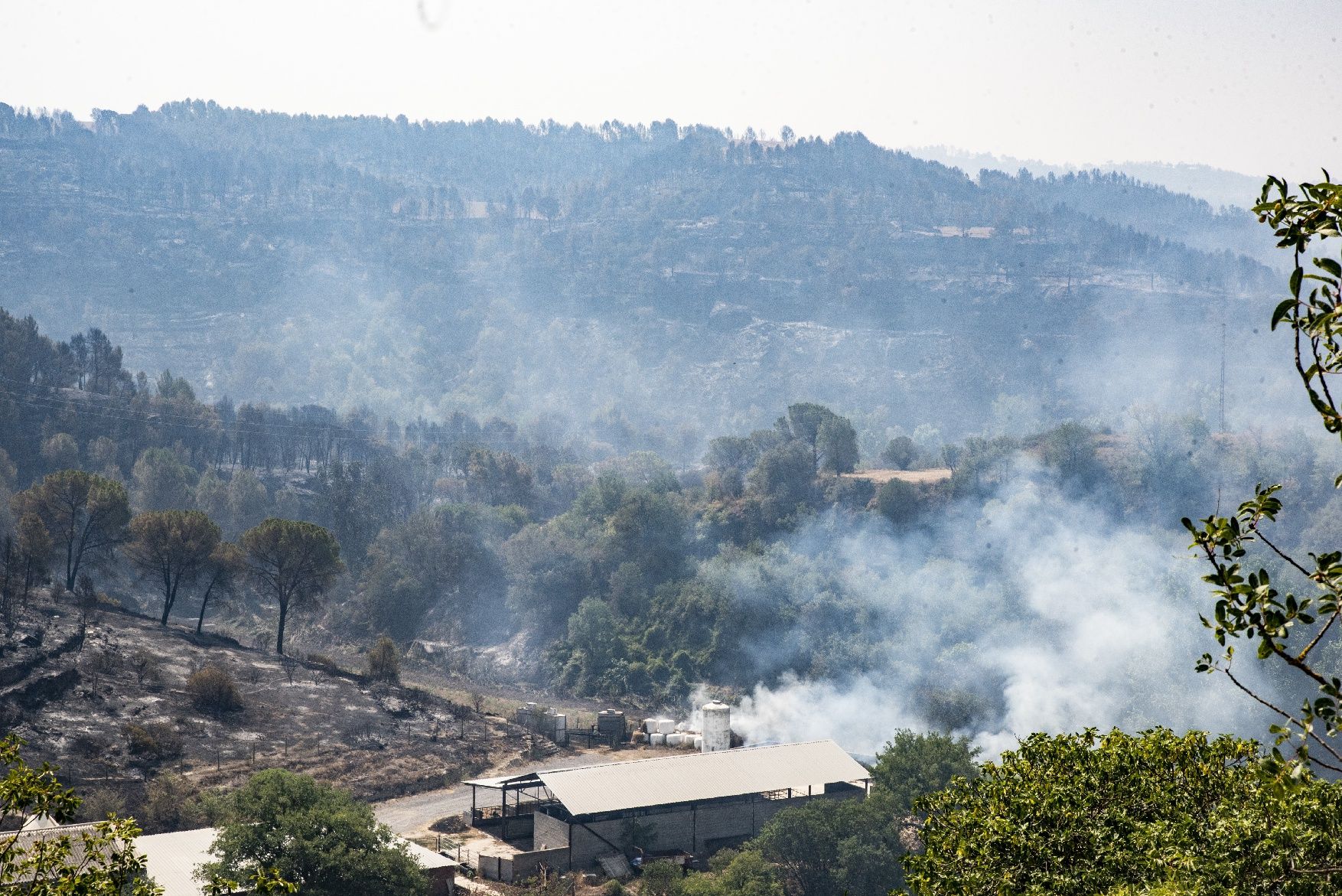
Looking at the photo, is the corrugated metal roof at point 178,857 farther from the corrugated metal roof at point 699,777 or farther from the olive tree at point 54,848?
the olive tree at point 54,848

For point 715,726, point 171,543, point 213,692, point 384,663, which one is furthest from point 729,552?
point 213,692

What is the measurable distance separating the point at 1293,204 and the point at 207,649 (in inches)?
2637

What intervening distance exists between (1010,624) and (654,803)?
1906 inches

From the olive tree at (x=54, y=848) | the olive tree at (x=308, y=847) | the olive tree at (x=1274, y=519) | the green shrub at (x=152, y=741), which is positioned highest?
the olive tree at (x=1274, y=519)

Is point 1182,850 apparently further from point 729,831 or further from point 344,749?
point 344,749

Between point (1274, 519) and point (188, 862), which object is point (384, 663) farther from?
point (1274, 519)

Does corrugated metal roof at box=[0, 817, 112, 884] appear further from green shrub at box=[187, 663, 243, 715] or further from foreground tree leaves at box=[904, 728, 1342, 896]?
green shrub at box=[187, 663, 243, 715]

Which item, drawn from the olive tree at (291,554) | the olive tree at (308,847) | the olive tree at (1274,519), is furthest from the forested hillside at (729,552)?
the olive tree at (1274,519)

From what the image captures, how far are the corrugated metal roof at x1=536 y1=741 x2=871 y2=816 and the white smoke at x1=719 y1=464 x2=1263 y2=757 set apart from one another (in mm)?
Answer: 18842

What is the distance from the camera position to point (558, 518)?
11131 centimetres

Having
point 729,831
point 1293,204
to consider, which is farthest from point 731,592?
point 1293,204

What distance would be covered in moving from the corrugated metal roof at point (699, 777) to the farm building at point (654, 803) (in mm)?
46

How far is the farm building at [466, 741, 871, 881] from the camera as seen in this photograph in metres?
48.0

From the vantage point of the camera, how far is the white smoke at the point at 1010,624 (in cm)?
7631
